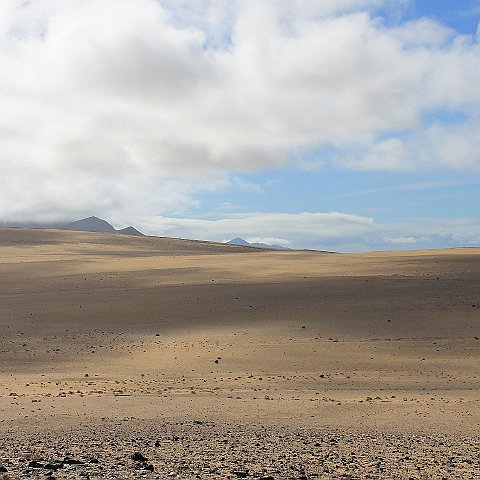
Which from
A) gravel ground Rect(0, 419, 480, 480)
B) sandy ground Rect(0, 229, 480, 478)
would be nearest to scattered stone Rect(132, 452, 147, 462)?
gravel ground Rect(0, 419, 480, 480)

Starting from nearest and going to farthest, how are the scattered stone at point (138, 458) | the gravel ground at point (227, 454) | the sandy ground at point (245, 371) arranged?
the gravel ground at point (227, 454)
the scattered stone at point (138, 458)
the sandy ground at point (245, 371)

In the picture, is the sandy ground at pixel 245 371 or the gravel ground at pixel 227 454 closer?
the gravel ground at pixel 227 454

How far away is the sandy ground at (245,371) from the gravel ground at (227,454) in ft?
0.13

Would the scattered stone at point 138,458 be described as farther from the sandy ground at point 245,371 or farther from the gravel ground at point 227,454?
the sandy ground at point 245,371

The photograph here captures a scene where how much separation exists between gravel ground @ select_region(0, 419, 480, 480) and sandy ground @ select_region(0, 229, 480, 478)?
38 mm

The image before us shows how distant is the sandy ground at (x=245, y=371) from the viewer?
29.8 ft

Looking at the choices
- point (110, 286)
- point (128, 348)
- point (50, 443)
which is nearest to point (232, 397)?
point (50, 443)

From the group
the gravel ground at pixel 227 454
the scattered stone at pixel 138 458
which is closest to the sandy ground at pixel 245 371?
the gravel ground at pixel 227 454

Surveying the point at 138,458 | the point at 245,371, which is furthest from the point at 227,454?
the point at 245,371

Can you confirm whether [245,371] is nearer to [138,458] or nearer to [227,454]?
[227,454]

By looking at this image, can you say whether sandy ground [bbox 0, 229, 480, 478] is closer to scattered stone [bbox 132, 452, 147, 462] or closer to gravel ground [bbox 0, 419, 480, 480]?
gravel ground [bbox 0, 419, 480, 480]

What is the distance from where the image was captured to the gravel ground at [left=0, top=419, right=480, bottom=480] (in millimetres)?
8008

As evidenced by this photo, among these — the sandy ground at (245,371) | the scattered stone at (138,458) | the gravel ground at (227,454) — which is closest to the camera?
the gravel ground at (227,454)

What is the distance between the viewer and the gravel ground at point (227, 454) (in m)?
8.01
